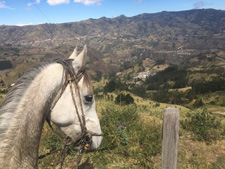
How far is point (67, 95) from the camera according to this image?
86.0 inches

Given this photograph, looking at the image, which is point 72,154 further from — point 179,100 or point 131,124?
point 179,100

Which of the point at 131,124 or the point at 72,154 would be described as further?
the point at 131,124

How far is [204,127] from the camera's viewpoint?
6312mm

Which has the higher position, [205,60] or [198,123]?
[198,123]

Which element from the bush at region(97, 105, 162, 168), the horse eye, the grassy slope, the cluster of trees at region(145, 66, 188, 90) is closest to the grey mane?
the horse eye

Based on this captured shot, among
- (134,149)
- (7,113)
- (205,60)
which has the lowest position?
(205,60)

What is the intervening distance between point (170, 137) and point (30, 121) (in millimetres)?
2078

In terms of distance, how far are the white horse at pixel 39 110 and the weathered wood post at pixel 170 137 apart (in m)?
1.11

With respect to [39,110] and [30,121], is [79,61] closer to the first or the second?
[39,110]

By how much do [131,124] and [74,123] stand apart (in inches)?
168

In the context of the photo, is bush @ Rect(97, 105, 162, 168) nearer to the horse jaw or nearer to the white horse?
the white horse

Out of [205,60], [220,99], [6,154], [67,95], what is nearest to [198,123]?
[67,95]

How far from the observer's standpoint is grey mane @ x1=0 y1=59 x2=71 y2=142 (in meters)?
1.73

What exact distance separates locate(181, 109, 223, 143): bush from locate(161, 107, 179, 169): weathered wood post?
4.27 m
